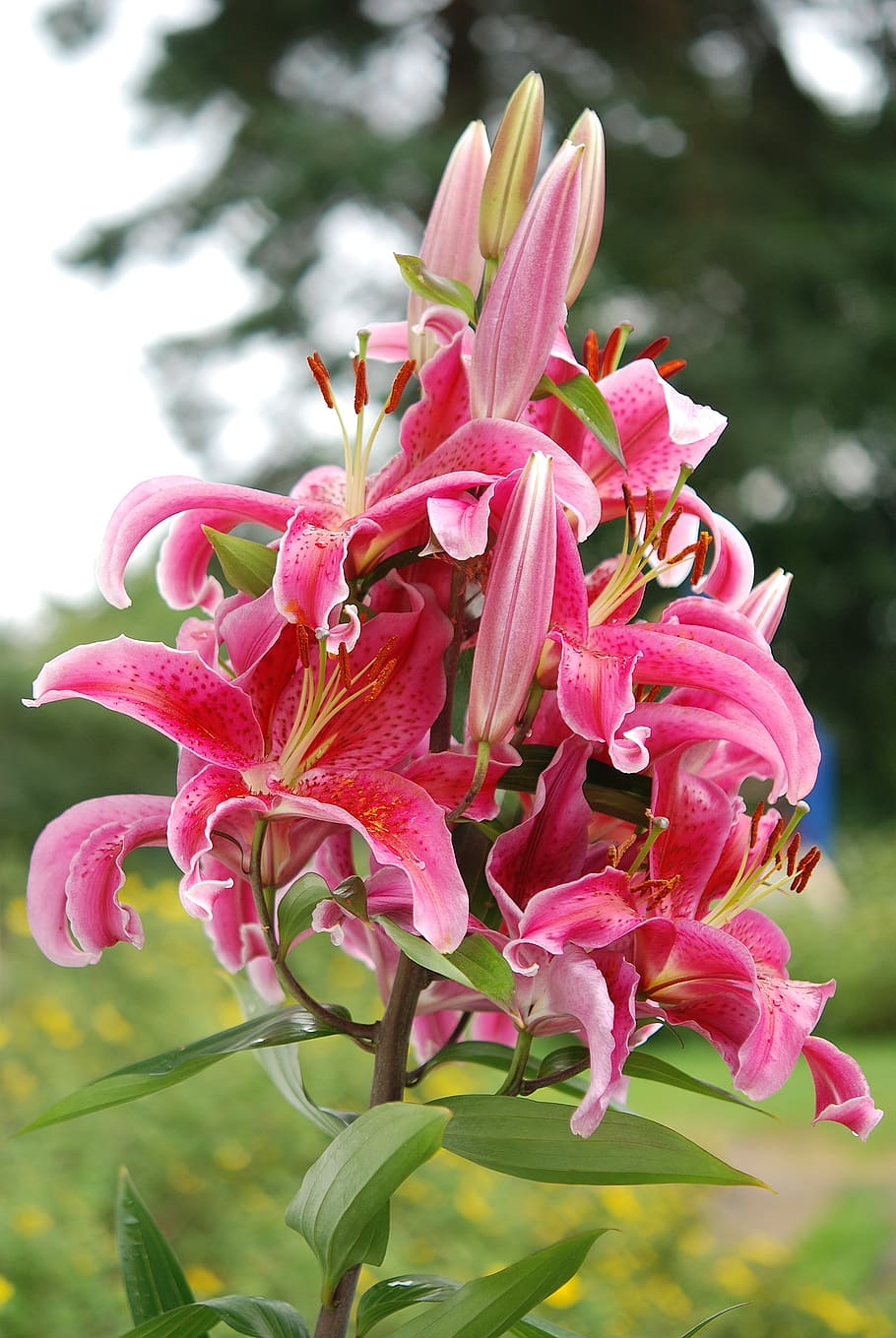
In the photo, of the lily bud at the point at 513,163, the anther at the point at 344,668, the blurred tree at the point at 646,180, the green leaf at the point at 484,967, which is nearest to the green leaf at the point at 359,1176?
the green leaf at the point at 484,967

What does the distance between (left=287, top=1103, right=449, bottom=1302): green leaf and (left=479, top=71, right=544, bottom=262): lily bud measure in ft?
1.22

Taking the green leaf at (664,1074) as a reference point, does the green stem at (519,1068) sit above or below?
above

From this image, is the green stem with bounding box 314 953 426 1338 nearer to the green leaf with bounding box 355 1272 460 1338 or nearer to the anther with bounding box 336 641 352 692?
the green leaf with bounding box 355 1272 460 1338

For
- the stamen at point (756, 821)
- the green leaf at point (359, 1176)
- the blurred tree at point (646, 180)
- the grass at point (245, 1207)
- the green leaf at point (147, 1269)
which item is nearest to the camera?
the green leaf at point (359, 1176)

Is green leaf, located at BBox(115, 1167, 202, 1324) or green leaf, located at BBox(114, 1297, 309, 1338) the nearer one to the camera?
green leaf, located at BBox(114, 1297, 309, 1338)

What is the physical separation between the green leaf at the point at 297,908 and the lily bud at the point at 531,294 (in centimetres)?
20

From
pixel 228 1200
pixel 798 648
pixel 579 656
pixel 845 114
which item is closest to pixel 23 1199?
pixel 228 1200

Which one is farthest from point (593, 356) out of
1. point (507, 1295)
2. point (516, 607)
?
point (507, 1295)

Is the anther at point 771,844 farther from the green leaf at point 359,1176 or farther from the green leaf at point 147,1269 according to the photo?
the green leaf at point 147,1269

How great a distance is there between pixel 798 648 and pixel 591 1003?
889cm

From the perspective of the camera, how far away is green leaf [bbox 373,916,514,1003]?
1.64 ft

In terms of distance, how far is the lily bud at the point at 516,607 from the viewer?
51cm

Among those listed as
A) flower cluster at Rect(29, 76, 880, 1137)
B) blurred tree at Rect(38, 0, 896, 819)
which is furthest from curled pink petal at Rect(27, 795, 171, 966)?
blurred tree at Rect(38, 0, 896, 819)

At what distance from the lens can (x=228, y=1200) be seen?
1853 mm
